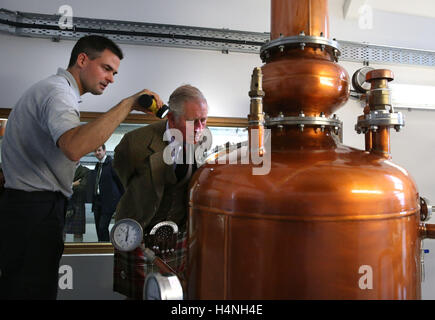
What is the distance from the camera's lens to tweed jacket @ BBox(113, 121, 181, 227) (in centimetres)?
176

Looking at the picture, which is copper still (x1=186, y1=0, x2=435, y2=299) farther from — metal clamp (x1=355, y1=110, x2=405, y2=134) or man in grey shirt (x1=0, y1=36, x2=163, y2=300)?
man in grey shirt (x1=0, y1=36, x2=163, y2=300)

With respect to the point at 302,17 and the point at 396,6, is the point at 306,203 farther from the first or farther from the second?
the point at 396,6

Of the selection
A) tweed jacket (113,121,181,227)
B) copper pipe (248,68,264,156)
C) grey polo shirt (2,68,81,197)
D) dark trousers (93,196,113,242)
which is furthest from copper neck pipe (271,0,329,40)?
dark trousers (93,196,113,242)

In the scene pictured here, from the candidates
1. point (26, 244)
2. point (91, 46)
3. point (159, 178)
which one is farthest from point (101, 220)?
point (91, 46)

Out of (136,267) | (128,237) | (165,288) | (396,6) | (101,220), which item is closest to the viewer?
(165,288)

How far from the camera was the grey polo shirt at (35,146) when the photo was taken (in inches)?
55.7

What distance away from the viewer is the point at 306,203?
2.32 ft

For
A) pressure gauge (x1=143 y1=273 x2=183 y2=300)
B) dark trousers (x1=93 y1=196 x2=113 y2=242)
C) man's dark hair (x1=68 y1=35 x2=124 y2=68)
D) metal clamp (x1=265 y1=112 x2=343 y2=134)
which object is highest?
man's dark hair (x1=68 y1=35 x2=124 y2=68)

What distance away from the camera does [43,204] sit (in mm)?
1466

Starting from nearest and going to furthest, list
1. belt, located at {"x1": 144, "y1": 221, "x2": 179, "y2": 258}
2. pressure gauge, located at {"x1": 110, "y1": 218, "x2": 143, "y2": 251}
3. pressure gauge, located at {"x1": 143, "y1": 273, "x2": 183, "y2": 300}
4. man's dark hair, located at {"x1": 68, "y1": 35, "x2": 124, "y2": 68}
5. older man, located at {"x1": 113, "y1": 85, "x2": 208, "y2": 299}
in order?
pressure gauge, located at {"x1": 143, "y1": 273, "x2": 183, "y2": 300} → pressure gauge, located at {"x1": 110, "y1": 218, "x2": 143, "y2": 251} → belt, located at {"x1": 144, "y1": 221, "x2": 179, "y2": 258} → man's dark hair, located at {"x1": 68, "y1": 35, "x2": 124, "y2": 68} → older man, located at {"x1": 113, "y1": 85, "x2": 208, "y2": 299}

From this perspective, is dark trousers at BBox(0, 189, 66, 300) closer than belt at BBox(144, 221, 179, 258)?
Yes

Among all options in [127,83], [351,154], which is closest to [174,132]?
[351,154]

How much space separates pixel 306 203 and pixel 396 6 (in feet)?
13.3

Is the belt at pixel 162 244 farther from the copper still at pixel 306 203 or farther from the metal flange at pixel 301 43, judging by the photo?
the metal flange at pixel 301 43
